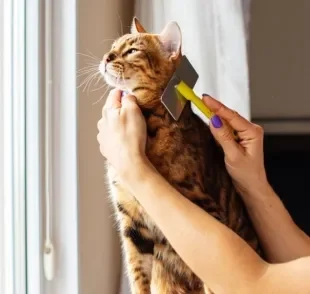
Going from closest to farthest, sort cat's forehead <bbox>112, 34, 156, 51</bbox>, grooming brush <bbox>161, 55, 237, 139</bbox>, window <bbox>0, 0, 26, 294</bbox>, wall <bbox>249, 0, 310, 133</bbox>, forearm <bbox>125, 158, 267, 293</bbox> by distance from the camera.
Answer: forearm <bbox>125, 158, 267, 293</bbox> < grooming brush <bbox>161, 55, 237, 139</bbox> < cat's forehead <bbox>112, 34, 156, 51</bbox> < window <bbox>0, 0, 26, 294</bbox> < wall <bbox>249, 0, 310, 133</bbox>

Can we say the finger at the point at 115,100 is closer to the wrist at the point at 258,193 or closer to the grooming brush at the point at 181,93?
the grooming brush at the point at 181,93

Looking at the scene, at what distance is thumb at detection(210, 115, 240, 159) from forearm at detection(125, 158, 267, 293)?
14 cm

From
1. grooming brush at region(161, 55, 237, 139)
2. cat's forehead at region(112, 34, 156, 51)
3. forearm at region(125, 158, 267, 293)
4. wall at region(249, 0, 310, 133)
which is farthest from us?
wall at region(249, 0, 310, 133)

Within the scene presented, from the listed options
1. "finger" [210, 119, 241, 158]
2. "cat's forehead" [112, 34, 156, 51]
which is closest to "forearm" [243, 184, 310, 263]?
"finger" [210, 119, 241, 158]

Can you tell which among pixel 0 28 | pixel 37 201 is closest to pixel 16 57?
pixel 0 28

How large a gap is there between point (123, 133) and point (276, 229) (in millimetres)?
358

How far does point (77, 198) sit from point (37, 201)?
9 cm

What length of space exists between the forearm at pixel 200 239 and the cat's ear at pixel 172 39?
241mm

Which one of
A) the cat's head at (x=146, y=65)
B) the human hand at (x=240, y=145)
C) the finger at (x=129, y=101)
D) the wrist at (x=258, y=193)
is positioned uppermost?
the cat's head at (x=146, y=65)

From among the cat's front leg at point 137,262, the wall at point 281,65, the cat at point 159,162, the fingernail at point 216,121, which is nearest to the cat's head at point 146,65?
the cat at point 159,162

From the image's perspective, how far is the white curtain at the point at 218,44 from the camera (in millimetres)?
1429

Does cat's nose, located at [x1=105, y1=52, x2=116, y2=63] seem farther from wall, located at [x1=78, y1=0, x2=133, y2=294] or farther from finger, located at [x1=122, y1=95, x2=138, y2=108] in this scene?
wall, located at [x1=78, y1=0, x2=133, y2=294]

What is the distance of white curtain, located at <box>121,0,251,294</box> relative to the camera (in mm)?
1429

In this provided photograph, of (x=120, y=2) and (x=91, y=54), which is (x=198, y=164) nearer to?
(x=91, y=54)
